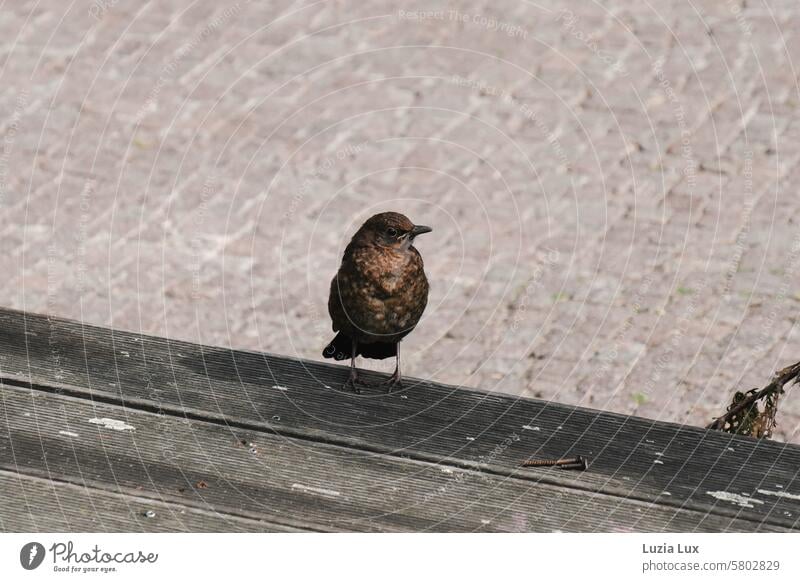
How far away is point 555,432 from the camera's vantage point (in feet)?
9.83

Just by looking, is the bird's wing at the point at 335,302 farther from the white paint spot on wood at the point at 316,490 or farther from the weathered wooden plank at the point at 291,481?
the white paint spot on wood at the point at 316,490

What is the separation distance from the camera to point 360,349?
3.82 m

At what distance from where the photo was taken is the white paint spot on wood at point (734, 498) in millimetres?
2697

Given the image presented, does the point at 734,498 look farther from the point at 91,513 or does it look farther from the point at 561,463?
the point at 91,513

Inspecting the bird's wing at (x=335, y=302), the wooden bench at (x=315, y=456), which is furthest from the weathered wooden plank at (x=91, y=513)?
the bird's wing at (x=335, y=302)

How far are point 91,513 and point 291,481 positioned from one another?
17.2 inches

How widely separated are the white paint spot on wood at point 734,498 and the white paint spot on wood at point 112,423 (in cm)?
134

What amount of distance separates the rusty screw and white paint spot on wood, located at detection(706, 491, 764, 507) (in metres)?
0.29

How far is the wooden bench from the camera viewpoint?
2527mm

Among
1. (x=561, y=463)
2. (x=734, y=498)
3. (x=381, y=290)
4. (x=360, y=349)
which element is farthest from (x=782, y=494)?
(x=360, y=349)

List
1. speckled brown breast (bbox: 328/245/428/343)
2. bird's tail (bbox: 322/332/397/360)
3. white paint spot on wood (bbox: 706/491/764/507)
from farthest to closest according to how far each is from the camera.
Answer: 1. bird's tail (bbox: 322/332/397/360)
2. speckled brown breast (bbox: 328/245/428/343)
3. white paint spot on wood (bbox: 706/491/764/507)

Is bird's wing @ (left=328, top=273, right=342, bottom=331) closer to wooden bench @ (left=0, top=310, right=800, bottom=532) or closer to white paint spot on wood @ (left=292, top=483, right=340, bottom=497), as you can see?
wooden bench @ (left=0, top=310, right=800, bottom=532)

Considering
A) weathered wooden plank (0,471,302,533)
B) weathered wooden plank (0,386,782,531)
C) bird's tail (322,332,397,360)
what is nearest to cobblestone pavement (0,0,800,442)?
bird's tail (322,332,397,360)
